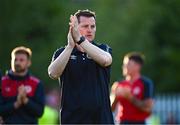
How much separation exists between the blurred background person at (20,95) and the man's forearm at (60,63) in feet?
13.0

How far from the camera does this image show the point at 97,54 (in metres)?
11.0

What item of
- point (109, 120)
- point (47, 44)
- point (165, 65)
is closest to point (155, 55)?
point (165, 65)

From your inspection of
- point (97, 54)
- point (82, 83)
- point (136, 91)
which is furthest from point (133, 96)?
point (97, 54)

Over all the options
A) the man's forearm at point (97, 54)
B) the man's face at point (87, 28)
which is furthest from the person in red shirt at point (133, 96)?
the man's forearm at point (97, 54)

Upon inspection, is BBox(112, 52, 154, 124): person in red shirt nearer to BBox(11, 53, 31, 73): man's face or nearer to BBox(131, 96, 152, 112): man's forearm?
BBox(131, 96, 152, 112): man's forearm

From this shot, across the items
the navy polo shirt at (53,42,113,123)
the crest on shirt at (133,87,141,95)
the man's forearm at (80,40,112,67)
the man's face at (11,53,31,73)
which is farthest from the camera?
the crest on shirt at (133,87,141,95)

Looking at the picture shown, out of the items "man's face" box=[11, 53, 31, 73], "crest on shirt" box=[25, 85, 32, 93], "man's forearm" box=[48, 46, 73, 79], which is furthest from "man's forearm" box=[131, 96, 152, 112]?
"man's forearm" box=[48, 46, 73, 79]

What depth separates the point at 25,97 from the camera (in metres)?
15.0

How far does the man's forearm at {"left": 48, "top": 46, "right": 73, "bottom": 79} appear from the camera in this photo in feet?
35.8

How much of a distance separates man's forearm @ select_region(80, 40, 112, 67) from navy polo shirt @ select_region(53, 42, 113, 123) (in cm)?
15

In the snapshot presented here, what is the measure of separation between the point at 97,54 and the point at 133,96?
5.82 m

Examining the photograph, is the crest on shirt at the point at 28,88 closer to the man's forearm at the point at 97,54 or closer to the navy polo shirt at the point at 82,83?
the navy polo shirt at the point at 82,83

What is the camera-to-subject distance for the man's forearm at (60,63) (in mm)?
10914

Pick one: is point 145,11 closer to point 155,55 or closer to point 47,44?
point 155,55
